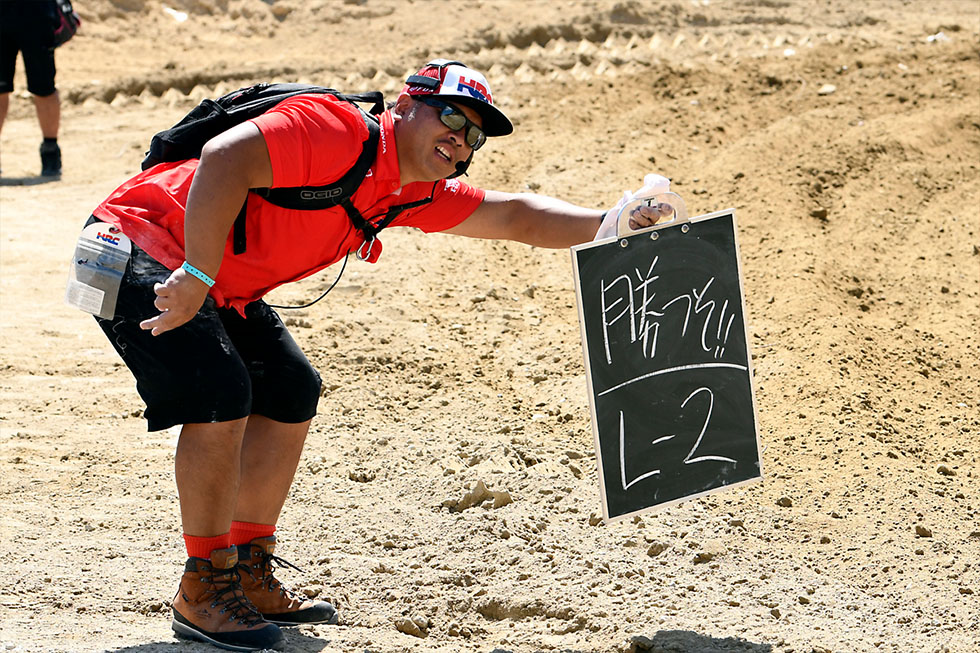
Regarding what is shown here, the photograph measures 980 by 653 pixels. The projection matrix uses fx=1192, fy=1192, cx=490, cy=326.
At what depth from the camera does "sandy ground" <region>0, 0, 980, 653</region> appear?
11.4ft

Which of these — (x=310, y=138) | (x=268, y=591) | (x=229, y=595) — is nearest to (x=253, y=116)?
(x=310, y=138)

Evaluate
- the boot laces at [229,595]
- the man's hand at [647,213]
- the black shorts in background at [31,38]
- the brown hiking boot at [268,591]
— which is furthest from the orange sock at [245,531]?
the black shorts in background at [31,38]

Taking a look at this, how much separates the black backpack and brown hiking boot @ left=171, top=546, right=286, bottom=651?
0.79 m

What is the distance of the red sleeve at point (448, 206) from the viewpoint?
10.7 ft

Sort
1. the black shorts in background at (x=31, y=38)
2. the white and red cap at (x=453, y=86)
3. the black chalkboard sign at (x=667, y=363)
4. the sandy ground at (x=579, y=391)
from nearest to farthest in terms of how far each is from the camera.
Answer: the white and red cap at (x=453, y=86) → the black chalkboard sign at (x=667, y=363) → the sandy ground at (x=579, y=391) → the black shorts in background at (x=31, y=38)

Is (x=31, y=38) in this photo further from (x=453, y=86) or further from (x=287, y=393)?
(x=453, y=86)

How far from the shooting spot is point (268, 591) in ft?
10.8

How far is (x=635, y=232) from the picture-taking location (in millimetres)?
3139

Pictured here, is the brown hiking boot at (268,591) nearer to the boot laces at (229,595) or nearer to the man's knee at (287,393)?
the boot laces at (229,595)

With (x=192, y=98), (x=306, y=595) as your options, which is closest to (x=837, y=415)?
(x=306, y=595)

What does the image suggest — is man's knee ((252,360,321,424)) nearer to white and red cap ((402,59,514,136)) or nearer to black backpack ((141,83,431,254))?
black backpack ((141,83,431,254))

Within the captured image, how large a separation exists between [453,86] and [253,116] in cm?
49

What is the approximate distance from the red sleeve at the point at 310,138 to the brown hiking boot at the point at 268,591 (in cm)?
108

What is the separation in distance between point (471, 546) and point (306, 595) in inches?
22.3
